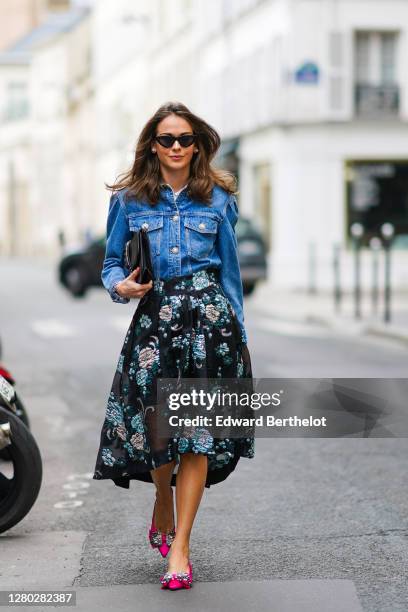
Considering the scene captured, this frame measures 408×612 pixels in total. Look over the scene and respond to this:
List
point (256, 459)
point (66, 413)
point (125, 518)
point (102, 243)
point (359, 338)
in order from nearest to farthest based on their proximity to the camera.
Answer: point (125, 518), point (256, 459), point (66, 413), point (359, 338), point (102, 243)

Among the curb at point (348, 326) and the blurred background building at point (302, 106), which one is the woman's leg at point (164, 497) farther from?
the blurred background building at point (302, 106)

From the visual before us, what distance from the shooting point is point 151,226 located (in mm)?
4938

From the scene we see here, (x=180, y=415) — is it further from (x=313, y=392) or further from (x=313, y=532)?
(x=313, y=532)

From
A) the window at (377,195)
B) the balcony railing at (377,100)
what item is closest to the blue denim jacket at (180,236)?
the window at (377,195)

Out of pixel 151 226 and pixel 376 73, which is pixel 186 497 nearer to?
pixel 151 226

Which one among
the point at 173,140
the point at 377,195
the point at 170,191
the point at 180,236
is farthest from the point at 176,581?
the point at 377,195

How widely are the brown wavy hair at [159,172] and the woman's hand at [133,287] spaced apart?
0.31 meters

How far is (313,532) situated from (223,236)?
1545mm

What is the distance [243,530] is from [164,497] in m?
0.96

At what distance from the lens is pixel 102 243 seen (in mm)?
28344

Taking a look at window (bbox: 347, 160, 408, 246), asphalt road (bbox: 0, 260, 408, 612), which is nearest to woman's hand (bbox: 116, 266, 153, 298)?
asphalt road (bbox: 0, 260, 408, 612)

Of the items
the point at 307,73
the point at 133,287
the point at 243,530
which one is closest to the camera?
the point at 133,287

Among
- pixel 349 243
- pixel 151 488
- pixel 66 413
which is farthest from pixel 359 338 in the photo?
pixel 349 243

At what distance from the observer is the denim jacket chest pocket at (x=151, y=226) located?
491cm
